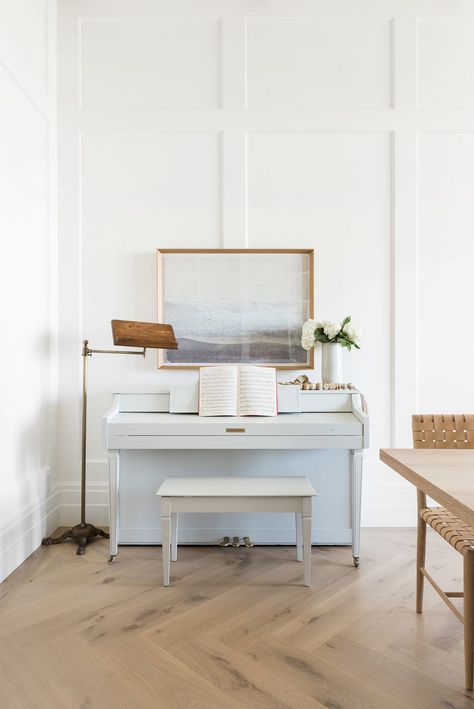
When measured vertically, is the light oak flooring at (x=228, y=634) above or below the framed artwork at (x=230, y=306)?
below

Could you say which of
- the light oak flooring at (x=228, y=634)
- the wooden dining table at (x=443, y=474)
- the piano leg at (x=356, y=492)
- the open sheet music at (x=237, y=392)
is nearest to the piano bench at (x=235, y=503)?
the light oak flooring at (x=228, y=634)

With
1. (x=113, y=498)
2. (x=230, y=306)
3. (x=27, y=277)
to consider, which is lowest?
(x=113, y=498)

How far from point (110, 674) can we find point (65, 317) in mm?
2302

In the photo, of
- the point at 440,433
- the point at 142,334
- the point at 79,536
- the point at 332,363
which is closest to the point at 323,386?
the point at 332,363

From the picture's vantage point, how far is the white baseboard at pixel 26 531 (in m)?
2.66

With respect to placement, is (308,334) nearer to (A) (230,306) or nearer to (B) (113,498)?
(A) (230,306)

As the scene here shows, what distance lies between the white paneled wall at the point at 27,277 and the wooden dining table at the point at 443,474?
6.87ft

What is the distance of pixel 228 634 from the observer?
6.91ft

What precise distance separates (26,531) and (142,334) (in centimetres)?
137

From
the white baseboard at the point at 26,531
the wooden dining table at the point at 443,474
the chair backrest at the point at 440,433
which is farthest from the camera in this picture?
the white baseboard at the point at 26,531

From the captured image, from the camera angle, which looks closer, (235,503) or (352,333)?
(235,503)

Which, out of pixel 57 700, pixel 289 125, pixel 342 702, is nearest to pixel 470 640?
pixel 342 702

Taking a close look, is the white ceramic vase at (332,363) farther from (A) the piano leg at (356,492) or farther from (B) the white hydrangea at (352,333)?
(A) the piano leg at (356,492)

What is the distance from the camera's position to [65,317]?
11.3ft
